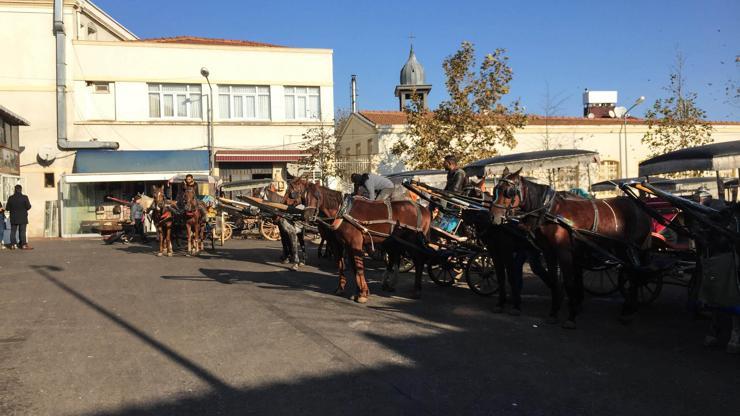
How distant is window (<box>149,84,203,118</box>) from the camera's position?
92.9 ft

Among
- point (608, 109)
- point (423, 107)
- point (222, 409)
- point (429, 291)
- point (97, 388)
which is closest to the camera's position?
point (222, 409)

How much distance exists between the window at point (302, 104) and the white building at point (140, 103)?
0.16 feet

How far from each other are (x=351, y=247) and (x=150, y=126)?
21194 mm

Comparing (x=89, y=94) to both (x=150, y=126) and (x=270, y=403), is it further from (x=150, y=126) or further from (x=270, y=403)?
(x=270, y=403)

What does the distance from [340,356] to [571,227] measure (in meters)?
3.45

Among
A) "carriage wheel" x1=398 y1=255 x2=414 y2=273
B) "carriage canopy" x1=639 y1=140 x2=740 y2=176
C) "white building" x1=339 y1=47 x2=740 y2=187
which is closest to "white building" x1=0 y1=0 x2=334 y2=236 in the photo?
"white building" x1=339 y1=47 x2=740 y2=187

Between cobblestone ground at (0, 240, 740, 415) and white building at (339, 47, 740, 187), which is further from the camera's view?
white building at (339, 47, 740, 187)

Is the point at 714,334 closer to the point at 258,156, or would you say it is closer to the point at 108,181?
the point at 258,156

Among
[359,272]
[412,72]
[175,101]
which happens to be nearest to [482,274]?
[359,272]

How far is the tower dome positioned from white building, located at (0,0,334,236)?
19491 millimetres

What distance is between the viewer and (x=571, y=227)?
7801mm

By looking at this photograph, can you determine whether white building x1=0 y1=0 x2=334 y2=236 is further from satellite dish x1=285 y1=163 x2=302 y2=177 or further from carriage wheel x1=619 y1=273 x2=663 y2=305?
carriage wheel x1=619 y1=273 x2=663 y2=305

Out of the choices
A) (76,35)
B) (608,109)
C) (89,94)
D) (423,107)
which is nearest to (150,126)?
(89,94)

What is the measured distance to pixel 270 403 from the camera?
5.04 m
